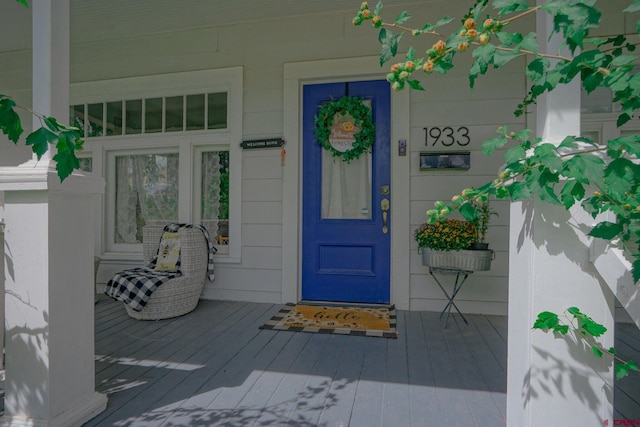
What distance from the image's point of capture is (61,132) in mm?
1135

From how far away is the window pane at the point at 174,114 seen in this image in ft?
12.1

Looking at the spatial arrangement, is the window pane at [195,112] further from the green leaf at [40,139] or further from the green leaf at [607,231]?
the green leaf at [607,231]

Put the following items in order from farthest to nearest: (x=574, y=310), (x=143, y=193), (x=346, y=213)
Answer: (x=143, y=193)
(x=346, y=213)
(x=574, y=310)

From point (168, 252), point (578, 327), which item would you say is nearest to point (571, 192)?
point (578, 327)

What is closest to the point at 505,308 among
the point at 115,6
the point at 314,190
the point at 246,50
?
the point at 314,190

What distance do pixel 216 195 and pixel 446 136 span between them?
2.28m

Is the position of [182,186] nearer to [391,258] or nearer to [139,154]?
[139,154]

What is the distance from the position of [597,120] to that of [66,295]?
3.75 m

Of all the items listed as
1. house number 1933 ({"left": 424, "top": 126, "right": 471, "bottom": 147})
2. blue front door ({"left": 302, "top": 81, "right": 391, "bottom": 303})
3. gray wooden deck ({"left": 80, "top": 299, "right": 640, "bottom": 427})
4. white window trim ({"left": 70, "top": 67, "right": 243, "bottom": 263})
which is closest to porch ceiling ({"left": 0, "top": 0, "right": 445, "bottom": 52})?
white window trim ({"left": 70, "top": 67, "right": 243, "bottom": 263})

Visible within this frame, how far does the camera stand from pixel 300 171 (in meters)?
3.44

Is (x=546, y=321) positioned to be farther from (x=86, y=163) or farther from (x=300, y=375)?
(x=86, y=163)

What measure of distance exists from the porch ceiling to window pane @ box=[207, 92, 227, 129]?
2.29 feet

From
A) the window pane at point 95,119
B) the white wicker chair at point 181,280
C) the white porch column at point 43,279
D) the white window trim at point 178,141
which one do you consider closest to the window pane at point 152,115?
the white window trim at point 178,141

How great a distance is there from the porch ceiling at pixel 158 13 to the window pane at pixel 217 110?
0.70m
